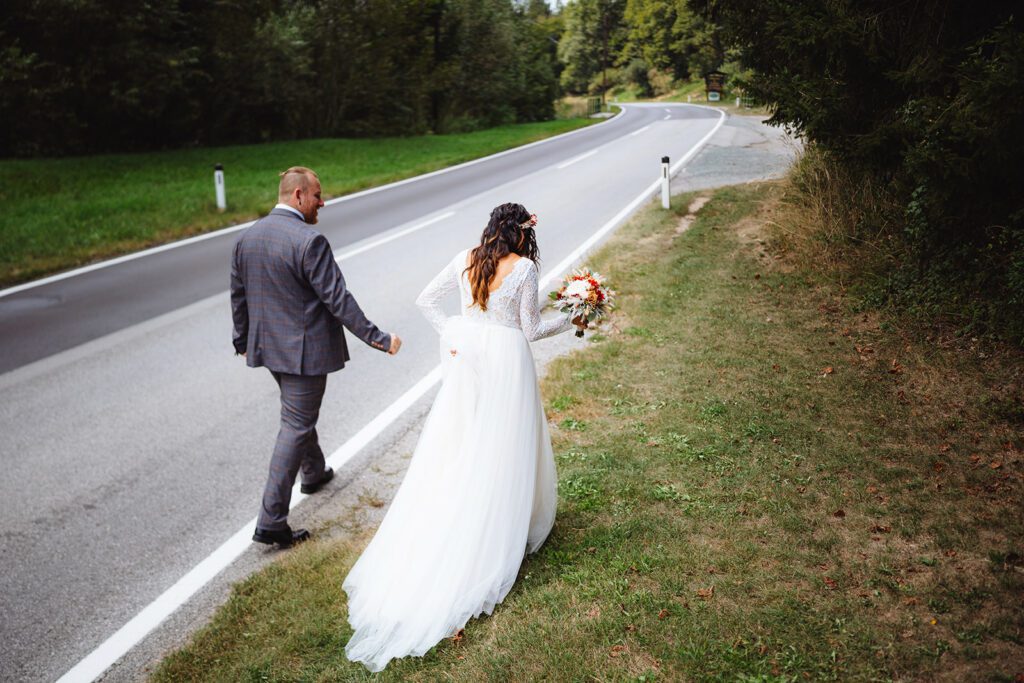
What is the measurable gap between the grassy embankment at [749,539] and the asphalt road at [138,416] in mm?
830

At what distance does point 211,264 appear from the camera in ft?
42.2

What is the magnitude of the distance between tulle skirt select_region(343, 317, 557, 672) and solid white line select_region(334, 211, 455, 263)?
8.62 meters

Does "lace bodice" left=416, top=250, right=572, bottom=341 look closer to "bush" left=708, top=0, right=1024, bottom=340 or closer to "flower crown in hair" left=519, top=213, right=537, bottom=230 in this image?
"flower crown in hair" left=519, top=213, right=537, bottom=230

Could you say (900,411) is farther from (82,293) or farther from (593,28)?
(593,28)

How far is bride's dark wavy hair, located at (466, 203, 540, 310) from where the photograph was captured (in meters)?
4.21

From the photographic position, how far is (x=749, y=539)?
14.6 ft

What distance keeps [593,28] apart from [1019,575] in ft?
154

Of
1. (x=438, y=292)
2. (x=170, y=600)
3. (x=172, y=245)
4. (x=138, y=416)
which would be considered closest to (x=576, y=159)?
(x=172, y=245)

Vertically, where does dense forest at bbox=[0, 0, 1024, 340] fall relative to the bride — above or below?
above

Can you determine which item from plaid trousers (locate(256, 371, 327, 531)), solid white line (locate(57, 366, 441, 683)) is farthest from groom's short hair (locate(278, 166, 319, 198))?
solid white line (locate(57, 366, 441, 683))

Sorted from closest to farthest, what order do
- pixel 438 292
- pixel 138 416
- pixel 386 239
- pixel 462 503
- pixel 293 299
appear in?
pixel 462 503 → pixel 438 292 → pixel 293 299 → pixel 138 416 → pixel 386 239

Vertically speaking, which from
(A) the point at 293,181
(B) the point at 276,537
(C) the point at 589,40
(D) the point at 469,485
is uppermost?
(C) the point at 589,40

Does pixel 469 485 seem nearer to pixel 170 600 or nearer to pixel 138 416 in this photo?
pixel 170 600

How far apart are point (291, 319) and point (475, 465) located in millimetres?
1691
